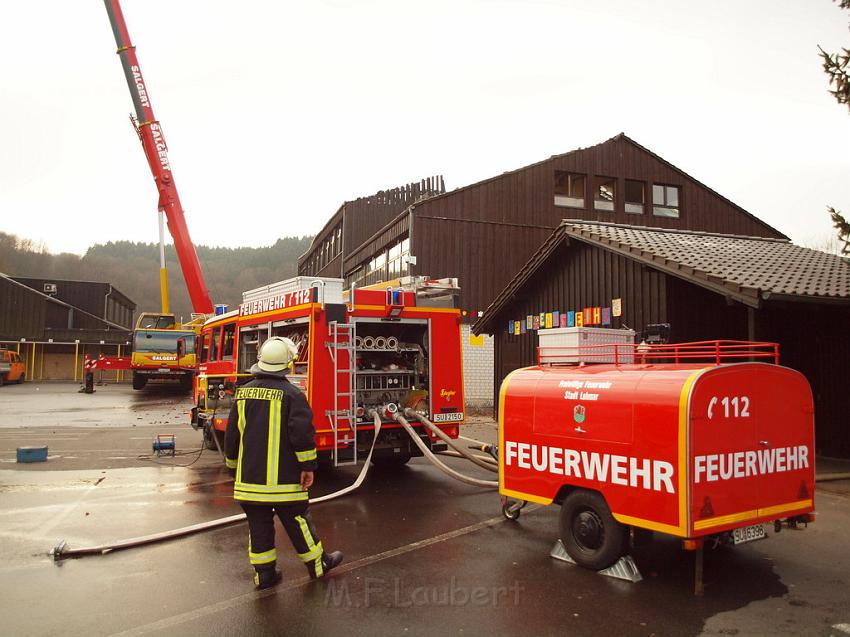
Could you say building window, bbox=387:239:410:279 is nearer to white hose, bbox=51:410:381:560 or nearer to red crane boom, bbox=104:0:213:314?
red crane boom, bbox=104:0:213:314

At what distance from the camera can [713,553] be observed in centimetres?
582

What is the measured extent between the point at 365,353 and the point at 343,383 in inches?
45.4

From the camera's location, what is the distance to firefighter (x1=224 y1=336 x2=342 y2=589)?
184 inches

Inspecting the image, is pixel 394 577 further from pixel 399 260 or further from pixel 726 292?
pixel 399 260

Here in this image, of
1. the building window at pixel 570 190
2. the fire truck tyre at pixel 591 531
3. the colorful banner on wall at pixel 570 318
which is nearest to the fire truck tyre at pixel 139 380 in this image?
the colorful banner on wall at pixel 570 318

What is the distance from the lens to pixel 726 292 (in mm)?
9086

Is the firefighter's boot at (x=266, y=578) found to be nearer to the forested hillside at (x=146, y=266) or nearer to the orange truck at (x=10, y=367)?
the orange truck at (x=10, y=367)

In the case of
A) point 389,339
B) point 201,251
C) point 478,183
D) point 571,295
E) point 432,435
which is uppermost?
point 201,251

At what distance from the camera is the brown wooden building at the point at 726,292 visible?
31.2 feet

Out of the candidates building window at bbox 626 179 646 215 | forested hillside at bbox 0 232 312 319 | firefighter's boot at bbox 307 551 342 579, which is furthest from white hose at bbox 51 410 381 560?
forested hillside at bbox 0 232 312 319

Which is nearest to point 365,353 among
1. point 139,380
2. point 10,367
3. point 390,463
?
point 390,463

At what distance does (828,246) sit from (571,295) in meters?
31.2

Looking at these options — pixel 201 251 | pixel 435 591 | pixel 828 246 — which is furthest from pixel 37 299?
pixel 828 246

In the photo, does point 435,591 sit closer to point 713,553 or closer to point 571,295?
point 713,553
